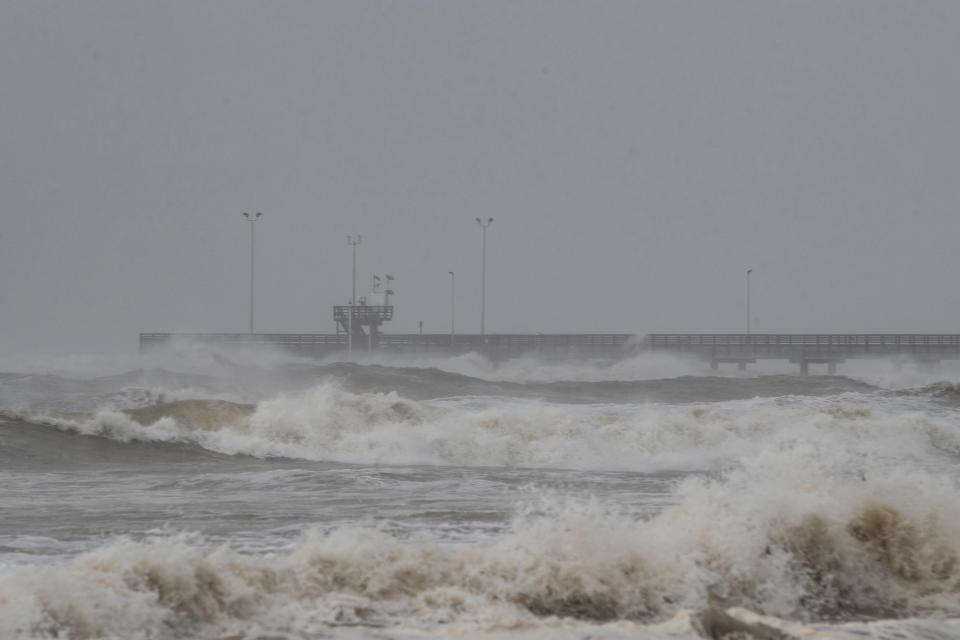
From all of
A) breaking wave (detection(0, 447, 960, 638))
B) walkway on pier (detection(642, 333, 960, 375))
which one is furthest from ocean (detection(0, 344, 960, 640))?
walkway on pier (detection(642, 333, 960, 375))

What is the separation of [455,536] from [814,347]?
55.0 metres

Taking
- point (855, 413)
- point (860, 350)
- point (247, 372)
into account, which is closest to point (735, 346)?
point (860, 350)

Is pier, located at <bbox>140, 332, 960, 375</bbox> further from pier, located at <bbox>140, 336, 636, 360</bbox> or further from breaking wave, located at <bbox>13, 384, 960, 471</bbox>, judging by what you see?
breaking wave, located at <bbox>13, 384, 960, 471</bbox>

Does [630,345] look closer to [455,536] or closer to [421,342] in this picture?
[421,342]

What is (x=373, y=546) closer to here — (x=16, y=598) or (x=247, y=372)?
(x=16, y=598)

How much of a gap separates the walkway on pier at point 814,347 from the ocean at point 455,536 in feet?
137

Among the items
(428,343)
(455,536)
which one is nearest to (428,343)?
(428,343)

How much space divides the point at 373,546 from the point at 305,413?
1389 cm

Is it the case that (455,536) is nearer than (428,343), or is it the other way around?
(455,536)

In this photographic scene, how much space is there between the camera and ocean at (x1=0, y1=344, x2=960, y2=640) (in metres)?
5.56

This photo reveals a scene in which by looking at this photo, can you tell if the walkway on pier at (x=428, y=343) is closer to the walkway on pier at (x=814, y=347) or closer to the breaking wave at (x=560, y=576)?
the walkway on pier at (x=814, y=347)

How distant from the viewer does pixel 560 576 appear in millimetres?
6109

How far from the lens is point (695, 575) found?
6418mm

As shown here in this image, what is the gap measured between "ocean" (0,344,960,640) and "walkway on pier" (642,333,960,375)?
137 ft
